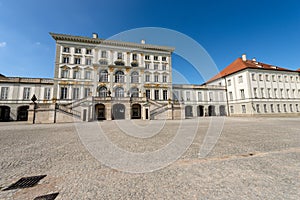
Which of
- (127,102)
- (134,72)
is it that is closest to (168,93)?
(134,72)

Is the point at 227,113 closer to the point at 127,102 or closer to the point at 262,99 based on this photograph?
the point at 262,99

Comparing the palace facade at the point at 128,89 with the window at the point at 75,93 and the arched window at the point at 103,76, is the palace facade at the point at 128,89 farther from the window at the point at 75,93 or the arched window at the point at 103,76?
the window at the point at 75,93

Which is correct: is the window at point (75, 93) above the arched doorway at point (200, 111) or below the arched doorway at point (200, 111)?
above

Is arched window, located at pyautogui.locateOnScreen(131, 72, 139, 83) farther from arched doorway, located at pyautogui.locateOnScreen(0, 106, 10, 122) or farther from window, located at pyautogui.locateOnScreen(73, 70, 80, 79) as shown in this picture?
arched doorway, located at pyautogui.locateOnScreen(0, 106, 10, 122)

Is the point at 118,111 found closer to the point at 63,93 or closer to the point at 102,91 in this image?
the point at 102,91

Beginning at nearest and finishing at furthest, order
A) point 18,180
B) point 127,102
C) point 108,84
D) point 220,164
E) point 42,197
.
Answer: point 42,197 → point 18,180 → point 220,164 → point 127,102 → point 108,84

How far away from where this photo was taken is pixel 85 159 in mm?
4242

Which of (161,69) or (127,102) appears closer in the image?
(127,102)

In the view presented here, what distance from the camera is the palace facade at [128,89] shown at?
22.7m

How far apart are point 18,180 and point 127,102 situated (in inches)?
806

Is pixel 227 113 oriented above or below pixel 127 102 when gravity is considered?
below

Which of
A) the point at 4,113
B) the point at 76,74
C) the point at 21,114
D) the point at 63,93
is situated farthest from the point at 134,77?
the point at 4,113

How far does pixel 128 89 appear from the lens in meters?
27.5

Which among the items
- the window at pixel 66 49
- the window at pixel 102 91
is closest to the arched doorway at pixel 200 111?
the window at pixel 102 91
